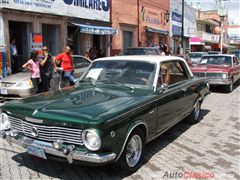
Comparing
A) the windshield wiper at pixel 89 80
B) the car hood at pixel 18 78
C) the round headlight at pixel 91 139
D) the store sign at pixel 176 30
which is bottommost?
the round headlight at pixel 91 139

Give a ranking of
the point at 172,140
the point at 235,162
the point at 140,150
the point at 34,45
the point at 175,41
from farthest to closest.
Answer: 1. the point at 175,41
2. the point at 34,45
3. the point at 172,140
4. the point at 235,162
5. the point at 140,150

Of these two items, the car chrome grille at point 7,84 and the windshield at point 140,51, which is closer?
the car chrome grille at point 7,84

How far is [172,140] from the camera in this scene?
629cm

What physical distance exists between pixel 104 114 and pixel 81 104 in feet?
1.88

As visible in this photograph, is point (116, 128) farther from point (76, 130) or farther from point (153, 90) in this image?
point (153, 90)

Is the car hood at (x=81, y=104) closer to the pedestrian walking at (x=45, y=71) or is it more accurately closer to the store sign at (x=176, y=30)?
the pedestrian walking at (x=45, y=71)

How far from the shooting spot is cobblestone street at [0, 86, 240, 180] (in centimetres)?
458

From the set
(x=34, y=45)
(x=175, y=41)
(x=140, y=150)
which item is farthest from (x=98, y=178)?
(x=175, y=41)

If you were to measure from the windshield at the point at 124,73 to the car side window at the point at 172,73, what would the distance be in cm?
25

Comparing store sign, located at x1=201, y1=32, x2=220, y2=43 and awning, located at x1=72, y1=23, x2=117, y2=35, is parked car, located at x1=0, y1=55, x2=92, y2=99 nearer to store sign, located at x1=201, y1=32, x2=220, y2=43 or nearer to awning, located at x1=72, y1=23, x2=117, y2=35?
awning, located at x1=72, y1=23, x2=117, y2=35

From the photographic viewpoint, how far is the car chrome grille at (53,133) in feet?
13.2

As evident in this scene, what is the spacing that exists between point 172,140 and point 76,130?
2799 mm

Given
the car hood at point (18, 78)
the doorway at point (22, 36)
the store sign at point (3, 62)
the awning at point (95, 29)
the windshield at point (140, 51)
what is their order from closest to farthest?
the car hood at point (18, 78) → the store sign at point (3, 62) → the doorway at point (22, 36) → the awning at point (95, 29) → the windshield at point (140, 51)

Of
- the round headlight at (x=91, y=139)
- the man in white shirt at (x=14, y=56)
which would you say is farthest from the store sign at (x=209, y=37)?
the round headlight at (x=91, y=139)
